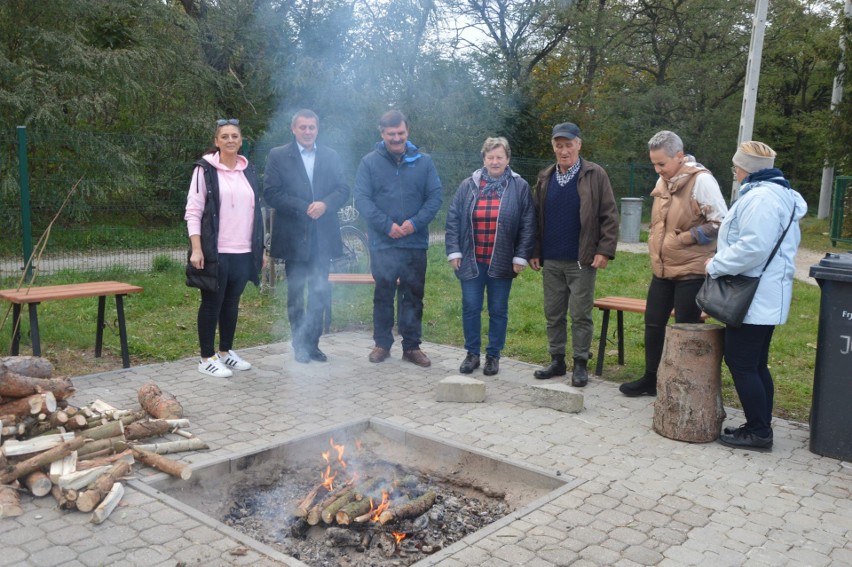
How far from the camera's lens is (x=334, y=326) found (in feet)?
26.8

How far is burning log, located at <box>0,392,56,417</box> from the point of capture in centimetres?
429

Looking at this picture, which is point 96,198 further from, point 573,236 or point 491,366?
point 573,236

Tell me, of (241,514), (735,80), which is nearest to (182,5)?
(241,514)

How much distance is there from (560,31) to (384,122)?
18178 mm

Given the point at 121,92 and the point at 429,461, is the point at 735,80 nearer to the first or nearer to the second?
the point at 121,92

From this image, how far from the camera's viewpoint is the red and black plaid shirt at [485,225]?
6141 millimetres

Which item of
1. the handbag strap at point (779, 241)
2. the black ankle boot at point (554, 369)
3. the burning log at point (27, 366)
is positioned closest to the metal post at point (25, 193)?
the burning log at point (27, 366)

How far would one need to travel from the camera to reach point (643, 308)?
611 centimetres

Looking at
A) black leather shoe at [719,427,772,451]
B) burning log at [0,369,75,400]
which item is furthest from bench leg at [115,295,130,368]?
black leather shoe at [719,427,772,451]

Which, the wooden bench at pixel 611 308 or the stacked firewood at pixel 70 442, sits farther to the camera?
the wooden bench at pixel 611 308

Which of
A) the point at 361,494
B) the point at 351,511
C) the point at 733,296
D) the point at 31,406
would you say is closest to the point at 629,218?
the point at 733,296

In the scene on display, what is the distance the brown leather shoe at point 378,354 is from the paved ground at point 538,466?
64 mm

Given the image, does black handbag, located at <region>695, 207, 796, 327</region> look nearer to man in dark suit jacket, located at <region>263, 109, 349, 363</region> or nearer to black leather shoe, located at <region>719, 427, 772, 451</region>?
black leather shoe, located at <region>719, 427, 772, 451</region>

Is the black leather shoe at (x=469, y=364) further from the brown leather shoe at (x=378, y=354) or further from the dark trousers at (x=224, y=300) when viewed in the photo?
the dark trousers at (x=224, y=300)
